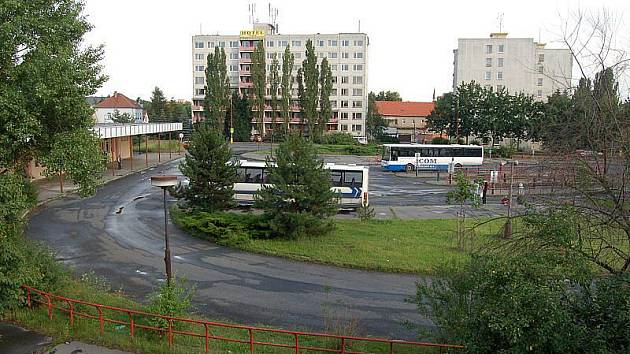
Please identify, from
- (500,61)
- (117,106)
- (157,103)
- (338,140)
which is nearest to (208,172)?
(338,140)

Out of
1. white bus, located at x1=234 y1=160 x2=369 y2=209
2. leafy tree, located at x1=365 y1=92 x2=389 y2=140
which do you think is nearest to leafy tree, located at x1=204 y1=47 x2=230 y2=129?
leafy tree, located at x1=365 y1=92 x2=389 y2=140

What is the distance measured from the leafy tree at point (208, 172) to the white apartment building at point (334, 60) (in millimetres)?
69605

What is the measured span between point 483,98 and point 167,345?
2591 inches

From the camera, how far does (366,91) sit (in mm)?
93312

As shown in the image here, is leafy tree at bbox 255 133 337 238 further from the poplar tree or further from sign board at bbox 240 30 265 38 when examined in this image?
sign board at bbox 240 30 265 38

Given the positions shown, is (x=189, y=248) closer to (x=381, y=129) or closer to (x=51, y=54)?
(x=51, y=54)

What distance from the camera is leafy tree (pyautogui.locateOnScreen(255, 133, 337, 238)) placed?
1980 centimetres

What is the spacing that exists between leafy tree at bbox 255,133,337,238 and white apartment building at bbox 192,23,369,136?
71484 mm

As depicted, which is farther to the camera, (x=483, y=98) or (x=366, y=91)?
(x=366, y=91)

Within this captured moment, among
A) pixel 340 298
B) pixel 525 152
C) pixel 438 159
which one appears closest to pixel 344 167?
pixel 340 298

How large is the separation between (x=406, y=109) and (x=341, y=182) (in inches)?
2955

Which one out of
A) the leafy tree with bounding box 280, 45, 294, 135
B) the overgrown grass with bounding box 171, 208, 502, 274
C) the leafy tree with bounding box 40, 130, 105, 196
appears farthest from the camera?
the leafy tree with bounding box 280, 45, 294, 135

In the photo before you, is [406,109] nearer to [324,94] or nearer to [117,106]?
[324,94]

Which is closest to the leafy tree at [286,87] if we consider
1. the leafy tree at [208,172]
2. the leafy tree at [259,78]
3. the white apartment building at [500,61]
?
the leafy tree at [259,78]
